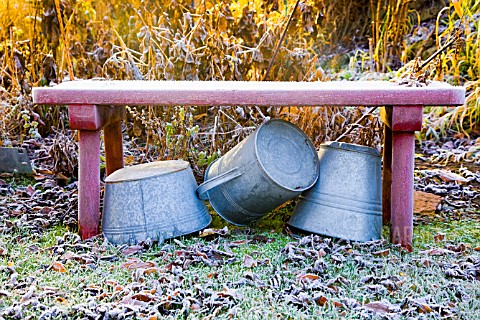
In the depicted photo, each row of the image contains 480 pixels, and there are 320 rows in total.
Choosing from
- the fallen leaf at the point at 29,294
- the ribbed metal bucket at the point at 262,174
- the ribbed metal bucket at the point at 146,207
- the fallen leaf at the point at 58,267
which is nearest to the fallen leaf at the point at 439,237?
the ribbed metal bucket at the point at 262,174

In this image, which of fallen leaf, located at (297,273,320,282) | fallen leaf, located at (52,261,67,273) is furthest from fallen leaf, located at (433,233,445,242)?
fallen leaf, located at (52,261,67,273)

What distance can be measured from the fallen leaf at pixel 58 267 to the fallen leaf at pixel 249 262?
0.78 m

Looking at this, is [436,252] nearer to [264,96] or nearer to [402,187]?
[402,187]

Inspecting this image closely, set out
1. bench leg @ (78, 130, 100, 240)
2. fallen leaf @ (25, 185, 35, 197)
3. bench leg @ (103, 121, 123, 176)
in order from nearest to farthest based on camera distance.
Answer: bench leg @ (78, 130, 100, 240) < bench leg @ (103, 121, 123, 176) < fallen leaf @ (25, 185, 35, 197)

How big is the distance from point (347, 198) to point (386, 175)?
1.46 feet

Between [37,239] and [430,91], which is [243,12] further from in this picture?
[37,239]

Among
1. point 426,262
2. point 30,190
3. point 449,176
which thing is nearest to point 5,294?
point 30,190

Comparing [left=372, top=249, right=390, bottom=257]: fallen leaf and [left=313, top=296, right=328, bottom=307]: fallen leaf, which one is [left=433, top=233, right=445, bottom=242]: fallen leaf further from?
[left=313, top=296, right=328, bottom=307]: fallen leaf

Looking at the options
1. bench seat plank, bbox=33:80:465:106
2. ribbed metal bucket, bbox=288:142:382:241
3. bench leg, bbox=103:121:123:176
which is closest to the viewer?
bench seat plank, bbox=33:80:465:106

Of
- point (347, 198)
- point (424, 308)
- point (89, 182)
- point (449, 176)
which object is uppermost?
point (89, 182)

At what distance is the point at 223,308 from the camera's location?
8.04ft

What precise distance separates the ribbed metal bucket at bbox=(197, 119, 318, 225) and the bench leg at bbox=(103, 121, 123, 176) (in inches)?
26.1

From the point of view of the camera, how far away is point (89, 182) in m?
3.14

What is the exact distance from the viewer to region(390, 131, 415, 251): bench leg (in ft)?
9.96
